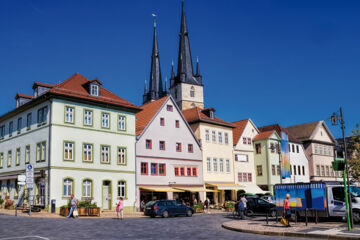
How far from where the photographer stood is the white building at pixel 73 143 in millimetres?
37781

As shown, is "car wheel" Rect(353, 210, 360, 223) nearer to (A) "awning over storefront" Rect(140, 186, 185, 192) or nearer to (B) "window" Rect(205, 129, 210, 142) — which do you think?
(A) "awning over storefront" Rect(140, 186, 185, 192)

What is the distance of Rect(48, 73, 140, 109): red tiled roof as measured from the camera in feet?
128

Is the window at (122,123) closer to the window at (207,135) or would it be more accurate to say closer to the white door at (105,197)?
the white door at (105,197)

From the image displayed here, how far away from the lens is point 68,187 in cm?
3809

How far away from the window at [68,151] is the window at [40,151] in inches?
74.0

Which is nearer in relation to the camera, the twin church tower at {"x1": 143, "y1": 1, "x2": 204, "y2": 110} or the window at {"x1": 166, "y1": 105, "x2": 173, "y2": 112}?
the window at {"x1": 166, "y1": 105, "x2": 173, "y2": 112}

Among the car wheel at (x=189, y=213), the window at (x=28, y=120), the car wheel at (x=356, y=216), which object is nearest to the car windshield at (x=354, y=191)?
the car wheel at (x=356, y=216)

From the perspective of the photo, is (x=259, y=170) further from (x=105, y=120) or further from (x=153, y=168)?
(x=105, y=120)

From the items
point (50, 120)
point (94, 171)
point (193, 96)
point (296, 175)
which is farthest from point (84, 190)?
point (193, 96)

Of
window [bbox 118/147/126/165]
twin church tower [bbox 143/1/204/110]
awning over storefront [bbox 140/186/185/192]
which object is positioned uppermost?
twin church tower [bbox 143/1/204/110]

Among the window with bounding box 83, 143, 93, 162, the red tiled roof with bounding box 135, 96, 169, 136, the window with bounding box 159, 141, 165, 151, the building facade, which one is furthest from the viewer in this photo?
the window with bounding box 159, 141, 165, 151

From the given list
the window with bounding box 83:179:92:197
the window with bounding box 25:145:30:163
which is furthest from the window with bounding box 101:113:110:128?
the window with bounding box 25:145:30:163

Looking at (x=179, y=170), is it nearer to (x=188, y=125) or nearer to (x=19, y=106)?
(x=188, y=125)

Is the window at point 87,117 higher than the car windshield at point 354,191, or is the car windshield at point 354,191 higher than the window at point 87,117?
the window at point 87,117
